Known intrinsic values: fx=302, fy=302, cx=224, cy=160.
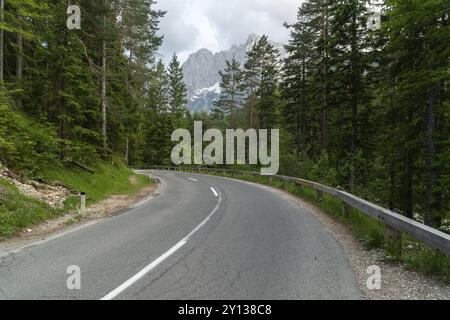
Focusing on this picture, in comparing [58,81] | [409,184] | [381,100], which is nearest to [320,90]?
[381,100]

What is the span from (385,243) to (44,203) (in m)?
10.3

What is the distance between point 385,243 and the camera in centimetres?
649

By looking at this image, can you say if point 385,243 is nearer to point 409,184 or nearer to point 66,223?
point 66,223

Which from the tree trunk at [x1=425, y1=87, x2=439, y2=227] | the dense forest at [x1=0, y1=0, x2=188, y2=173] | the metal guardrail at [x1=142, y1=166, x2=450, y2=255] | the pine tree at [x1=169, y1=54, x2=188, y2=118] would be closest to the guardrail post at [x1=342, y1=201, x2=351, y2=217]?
the metal guardrail at [x1=142, y1=166, x2=450, y2=255]

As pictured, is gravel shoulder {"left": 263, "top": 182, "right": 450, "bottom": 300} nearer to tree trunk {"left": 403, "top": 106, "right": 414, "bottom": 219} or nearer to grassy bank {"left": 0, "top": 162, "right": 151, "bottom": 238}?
grassy bank {"left": 0, "top": 162, "right": 151, "bottom": 238}

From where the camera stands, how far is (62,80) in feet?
50.8

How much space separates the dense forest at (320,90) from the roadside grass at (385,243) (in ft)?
14.1

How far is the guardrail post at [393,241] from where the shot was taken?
19.5 ft

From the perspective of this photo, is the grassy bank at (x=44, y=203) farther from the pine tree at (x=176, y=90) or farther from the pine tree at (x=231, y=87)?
the pine tree at (x=176, y=90)

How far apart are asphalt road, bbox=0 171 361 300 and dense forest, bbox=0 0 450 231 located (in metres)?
5.51

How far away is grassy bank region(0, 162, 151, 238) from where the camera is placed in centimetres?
841

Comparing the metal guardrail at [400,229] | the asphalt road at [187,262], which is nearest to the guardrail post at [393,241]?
the metal guardrail at [400,229]
